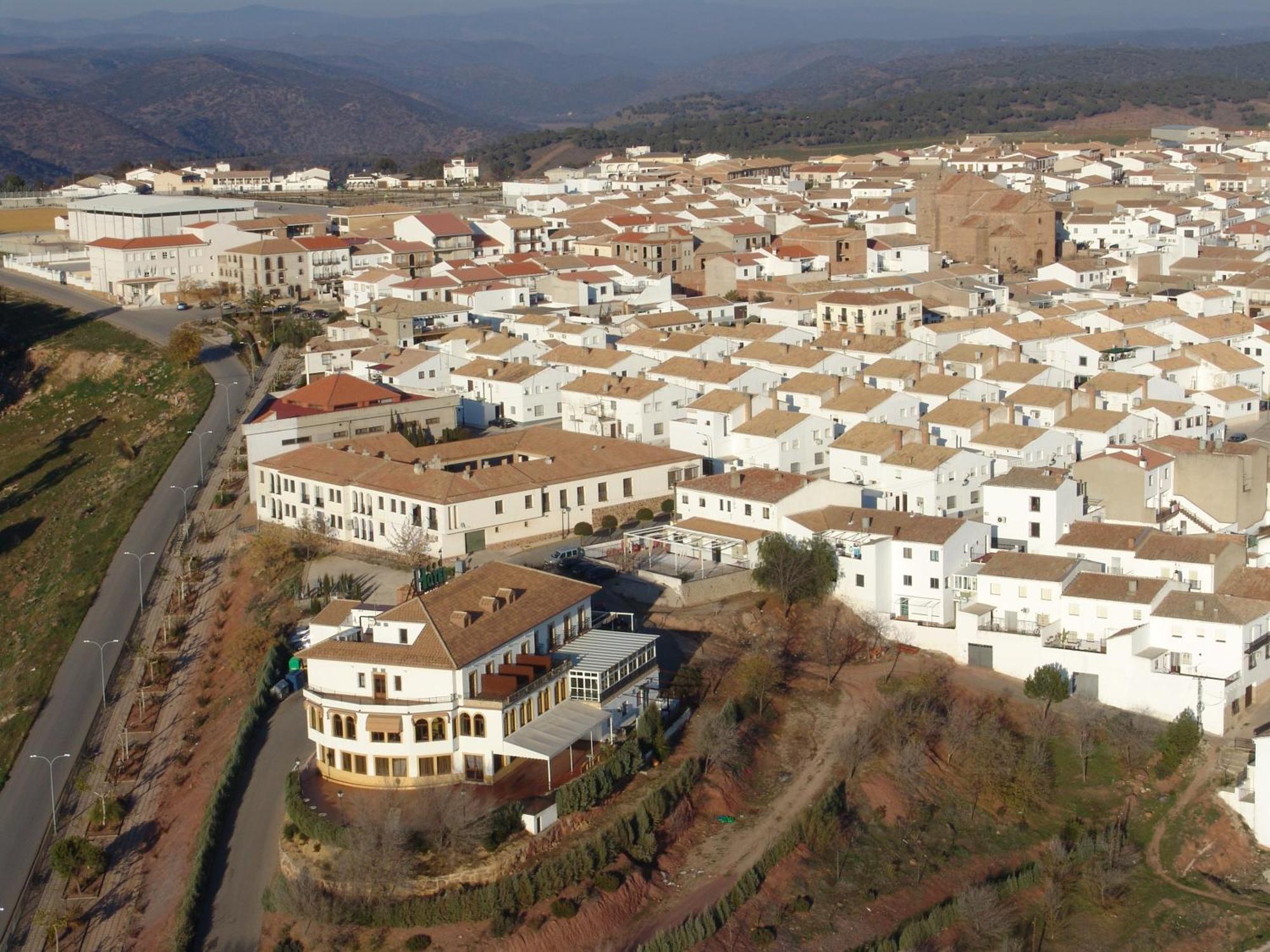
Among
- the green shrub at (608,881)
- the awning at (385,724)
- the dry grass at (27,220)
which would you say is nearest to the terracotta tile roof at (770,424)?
the awning at (385,724)

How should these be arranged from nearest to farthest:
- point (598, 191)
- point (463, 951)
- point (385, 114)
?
1. point (463, 951)
2. point (598, 191)
3. point (385, 114)

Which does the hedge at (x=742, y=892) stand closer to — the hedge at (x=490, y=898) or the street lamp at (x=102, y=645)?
the hedge at (x=490, y=898)

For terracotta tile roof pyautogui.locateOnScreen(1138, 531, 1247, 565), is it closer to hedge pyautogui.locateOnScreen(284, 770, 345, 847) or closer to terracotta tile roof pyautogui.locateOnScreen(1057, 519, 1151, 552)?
terracotta tile roof pyautogui.locateOnScreen(1057, 519, 1151, 552)

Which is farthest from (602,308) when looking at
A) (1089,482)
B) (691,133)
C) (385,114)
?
(385,114)

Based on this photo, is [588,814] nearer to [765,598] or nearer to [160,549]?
[765,598]

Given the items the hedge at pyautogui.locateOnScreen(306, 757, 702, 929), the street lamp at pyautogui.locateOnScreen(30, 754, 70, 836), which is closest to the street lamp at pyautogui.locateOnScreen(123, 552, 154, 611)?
the street lamp at pyautogui.locateOnScreen(30, 754, 70, 836)

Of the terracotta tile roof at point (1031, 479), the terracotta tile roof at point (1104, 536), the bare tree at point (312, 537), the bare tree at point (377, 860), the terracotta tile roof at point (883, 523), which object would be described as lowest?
the bare tree at point (377, 860)
